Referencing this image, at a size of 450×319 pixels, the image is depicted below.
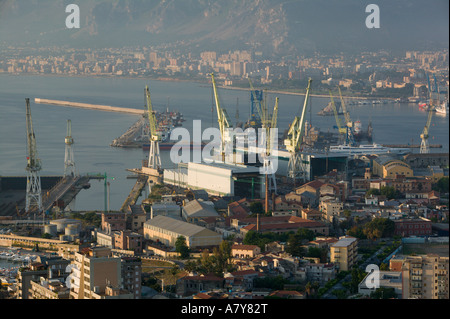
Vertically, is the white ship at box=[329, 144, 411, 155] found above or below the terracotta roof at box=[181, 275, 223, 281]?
below

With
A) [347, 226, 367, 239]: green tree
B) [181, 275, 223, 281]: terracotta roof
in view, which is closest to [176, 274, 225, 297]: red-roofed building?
[181, 275, 223, 281]: terracotta roof

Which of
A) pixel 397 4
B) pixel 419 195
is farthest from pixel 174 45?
pixel 419 195

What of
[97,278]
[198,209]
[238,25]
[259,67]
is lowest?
[198,209]

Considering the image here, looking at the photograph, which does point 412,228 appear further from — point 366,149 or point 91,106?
point 91,106

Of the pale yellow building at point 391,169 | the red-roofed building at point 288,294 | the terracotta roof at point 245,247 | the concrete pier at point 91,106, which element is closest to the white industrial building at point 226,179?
the pale yellow building at point 391,169

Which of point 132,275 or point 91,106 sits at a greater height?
point 132,275

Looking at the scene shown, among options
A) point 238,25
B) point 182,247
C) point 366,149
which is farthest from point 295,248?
point 238,25

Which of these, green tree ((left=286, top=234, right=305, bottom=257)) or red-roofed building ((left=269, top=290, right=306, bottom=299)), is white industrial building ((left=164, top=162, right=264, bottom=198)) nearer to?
green tree ((left=286, top=234, right=305, bottom=257))
